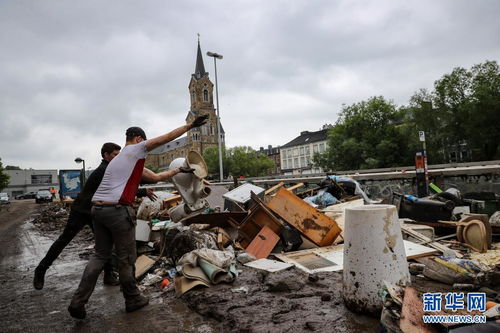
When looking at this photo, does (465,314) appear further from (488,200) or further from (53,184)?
(53,184)

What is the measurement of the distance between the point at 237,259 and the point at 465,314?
3373mm

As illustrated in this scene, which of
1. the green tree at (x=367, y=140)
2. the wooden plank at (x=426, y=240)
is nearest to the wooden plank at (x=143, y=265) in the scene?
the wooden plank at (x=426, y=240)

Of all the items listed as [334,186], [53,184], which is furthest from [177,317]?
[53,184]

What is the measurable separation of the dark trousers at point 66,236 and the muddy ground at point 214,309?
1.63 feet

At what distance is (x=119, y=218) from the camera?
3660 millimetres

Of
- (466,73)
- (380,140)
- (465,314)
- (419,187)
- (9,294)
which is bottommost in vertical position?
(9,294)

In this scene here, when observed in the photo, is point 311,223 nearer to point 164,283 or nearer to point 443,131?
point 164,283

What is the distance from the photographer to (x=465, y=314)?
2.51m

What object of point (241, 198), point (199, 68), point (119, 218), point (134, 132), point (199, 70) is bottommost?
point (241, 198)

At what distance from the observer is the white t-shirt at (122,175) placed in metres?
3.65

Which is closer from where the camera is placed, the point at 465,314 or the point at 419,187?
the point at 465,314

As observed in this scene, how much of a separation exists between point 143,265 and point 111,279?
1.71 ft

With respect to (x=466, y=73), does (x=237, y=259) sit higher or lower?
lower

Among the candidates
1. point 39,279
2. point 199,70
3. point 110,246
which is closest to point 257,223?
point 110,246
